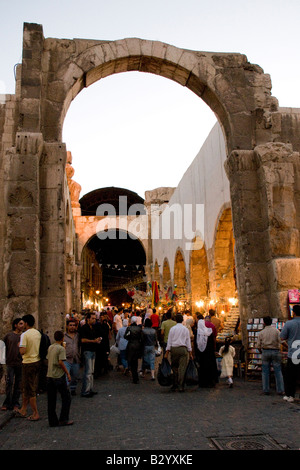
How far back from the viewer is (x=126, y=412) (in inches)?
197

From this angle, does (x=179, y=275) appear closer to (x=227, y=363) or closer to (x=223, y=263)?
(x=223, y=263)

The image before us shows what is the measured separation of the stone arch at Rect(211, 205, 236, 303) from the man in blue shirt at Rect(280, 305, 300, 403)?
6791 millimetres

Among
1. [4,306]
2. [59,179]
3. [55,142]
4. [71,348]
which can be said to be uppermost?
[55,142]

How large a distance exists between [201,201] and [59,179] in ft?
26.6

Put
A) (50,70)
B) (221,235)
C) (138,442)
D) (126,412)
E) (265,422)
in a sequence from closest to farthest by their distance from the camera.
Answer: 1. (138,442)
2. (265,422)
3. (126,412)
4. (50,70)
5. (221,235)

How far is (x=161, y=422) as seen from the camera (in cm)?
445

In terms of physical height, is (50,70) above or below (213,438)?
above

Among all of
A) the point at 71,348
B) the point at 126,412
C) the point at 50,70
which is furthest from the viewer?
the point at 50,70

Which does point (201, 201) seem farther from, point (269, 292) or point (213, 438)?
point (213, 438)

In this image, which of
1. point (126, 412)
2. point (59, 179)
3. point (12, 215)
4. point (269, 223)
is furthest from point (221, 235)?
point (126, 412)

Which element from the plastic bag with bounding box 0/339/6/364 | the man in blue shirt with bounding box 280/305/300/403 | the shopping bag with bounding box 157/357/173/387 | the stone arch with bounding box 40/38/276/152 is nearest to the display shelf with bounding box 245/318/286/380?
the man in blue shirt with bounding box 280/305/300/403

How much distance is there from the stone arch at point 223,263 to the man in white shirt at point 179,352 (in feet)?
20.0

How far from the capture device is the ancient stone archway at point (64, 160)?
6898mm

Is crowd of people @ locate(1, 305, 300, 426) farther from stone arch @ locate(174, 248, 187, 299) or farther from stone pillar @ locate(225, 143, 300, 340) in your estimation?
stone arch @ locate(174, 248, 187, 299)
